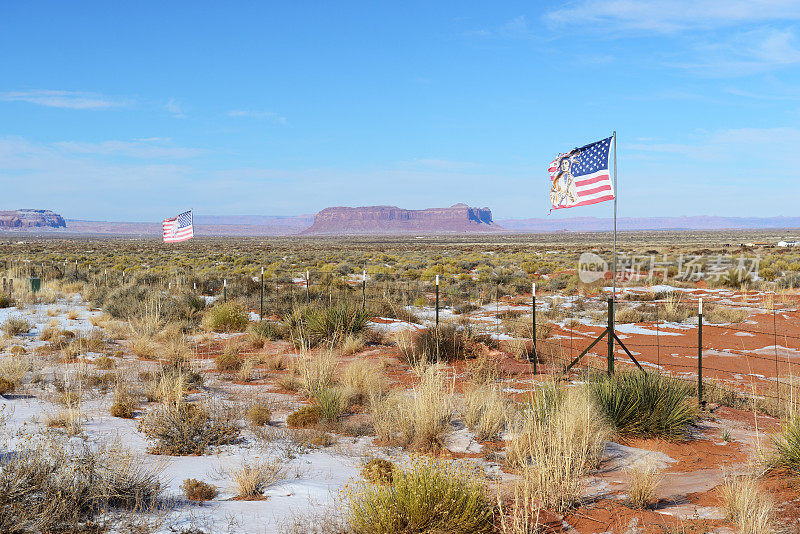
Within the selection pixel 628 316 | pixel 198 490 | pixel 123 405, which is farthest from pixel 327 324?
pixel 628 316

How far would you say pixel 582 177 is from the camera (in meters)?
10.1

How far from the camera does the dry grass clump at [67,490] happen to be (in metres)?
4.33

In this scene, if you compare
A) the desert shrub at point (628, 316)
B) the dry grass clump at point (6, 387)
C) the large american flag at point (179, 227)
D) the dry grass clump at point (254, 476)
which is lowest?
the desert shrub at point (628, 316)

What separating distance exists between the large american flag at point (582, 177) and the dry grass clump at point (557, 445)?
11.7ft

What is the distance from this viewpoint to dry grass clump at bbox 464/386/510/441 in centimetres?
737

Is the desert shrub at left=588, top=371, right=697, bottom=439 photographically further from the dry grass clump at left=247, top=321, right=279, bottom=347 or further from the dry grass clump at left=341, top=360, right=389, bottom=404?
the dry grass clump at left=247, top=321, right=279, bottom=347

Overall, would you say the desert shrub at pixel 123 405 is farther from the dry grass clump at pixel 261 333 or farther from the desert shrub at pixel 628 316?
the desert shrub at pixel 628 316

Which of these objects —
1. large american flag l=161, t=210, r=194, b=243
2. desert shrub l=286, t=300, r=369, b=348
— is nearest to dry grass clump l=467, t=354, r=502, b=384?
desert shrub l=286, t=300, r=369, b=348

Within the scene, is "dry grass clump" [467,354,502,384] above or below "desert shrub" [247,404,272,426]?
below

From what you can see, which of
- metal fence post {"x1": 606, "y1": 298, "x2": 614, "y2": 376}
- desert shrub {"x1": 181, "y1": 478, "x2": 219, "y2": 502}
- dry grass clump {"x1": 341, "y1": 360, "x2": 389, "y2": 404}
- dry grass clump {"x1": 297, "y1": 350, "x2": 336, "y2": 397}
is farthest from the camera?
dry grass clump {"x1": 297, "y1": 350, "x2": 336, "y2": 397}

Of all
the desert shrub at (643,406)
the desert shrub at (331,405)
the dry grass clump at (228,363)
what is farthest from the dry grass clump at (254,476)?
the dry grass clump at (228,363)

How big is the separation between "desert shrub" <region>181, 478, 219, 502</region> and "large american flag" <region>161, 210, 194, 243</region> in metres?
15.0

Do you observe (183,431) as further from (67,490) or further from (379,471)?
(379,471)

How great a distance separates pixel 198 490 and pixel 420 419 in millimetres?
2712
